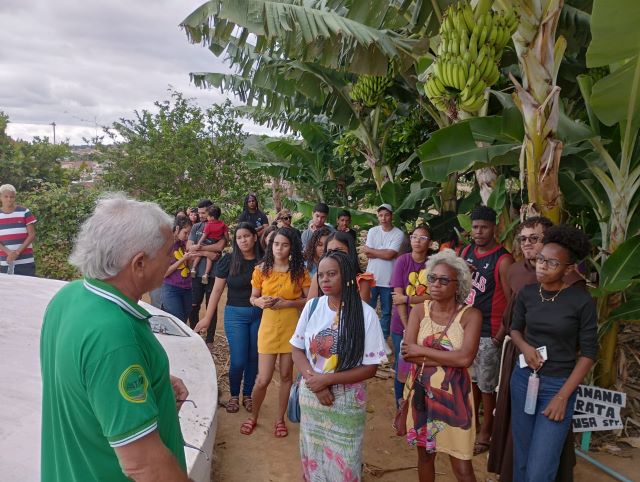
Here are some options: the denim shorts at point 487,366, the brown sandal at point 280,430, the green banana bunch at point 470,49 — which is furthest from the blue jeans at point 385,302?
the green banana bunch at point 470,49

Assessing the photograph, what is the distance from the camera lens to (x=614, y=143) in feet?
13.1

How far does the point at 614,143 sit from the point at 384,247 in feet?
8.98

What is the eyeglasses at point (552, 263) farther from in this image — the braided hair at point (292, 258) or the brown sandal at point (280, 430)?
the brown sandal at point (280, 430)

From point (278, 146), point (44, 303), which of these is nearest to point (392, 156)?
point (278, 146)

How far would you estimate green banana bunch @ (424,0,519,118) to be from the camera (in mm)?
3467

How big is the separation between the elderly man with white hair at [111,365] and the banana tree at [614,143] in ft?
9.45

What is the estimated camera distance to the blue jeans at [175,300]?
5551mm

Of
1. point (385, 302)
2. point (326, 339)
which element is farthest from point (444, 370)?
point (385, 302)

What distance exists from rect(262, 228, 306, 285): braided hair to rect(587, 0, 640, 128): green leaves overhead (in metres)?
2.39

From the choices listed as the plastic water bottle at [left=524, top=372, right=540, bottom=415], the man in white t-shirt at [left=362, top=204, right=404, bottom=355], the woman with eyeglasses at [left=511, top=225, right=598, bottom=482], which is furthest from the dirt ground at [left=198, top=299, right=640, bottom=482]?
the man in white t-shirt at [left=362, top=204, right=404, bottom=355]

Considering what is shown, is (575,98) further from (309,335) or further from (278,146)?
(278,146)

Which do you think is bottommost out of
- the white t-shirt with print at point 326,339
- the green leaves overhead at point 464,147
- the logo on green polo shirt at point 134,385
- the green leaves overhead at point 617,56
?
the white t-shirt with print at point 326,339

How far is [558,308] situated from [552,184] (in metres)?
1.10

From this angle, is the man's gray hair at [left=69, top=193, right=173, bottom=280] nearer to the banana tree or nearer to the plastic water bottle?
the plastic water bottle
